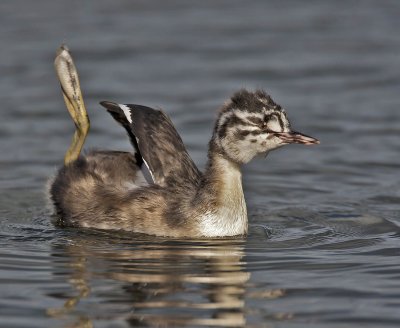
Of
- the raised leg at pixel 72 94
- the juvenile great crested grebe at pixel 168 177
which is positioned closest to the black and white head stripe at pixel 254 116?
the juvenile great crested grebe at pixel 168 177

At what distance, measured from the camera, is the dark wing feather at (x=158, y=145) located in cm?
1223

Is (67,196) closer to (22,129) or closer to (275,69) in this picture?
(22,129)

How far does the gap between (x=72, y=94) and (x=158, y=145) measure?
167 centimetres

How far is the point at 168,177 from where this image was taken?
40.2 feet

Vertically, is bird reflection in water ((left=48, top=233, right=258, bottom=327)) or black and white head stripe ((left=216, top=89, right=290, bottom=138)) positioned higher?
black and white head stripe ((left=216, top=89, right=290, bottom=138))

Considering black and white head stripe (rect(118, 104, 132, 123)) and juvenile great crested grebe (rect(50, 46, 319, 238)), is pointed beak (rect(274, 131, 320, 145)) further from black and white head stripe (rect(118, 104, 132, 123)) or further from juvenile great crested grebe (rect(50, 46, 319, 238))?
black and white head stripe (rect(118, 104, 132, 123))

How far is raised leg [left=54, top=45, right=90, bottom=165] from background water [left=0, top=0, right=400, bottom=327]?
2.71 feet

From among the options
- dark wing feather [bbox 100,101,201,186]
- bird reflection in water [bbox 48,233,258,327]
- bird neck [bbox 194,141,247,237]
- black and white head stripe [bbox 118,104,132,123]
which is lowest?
bird reflection in water [bbox 48,233,258,327]

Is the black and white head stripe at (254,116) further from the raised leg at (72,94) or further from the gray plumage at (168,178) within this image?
the raised leg at (72,94)

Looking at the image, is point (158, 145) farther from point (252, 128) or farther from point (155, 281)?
point (155, 281)

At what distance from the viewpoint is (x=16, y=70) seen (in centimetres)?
1897

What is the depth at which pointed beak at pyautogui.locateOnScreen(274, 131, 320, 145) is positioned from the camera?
1133 centimetres

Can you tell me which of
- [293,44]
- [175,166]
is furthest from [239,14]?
[175,166]

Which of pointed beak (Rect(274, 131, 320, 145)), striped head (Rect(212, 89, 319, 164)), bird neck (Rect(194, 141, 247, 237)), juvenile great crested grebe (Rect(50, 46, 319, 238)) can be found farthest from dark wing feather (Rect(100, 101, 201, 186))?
pointed beak (Rect(274, 131, 320, 145))
